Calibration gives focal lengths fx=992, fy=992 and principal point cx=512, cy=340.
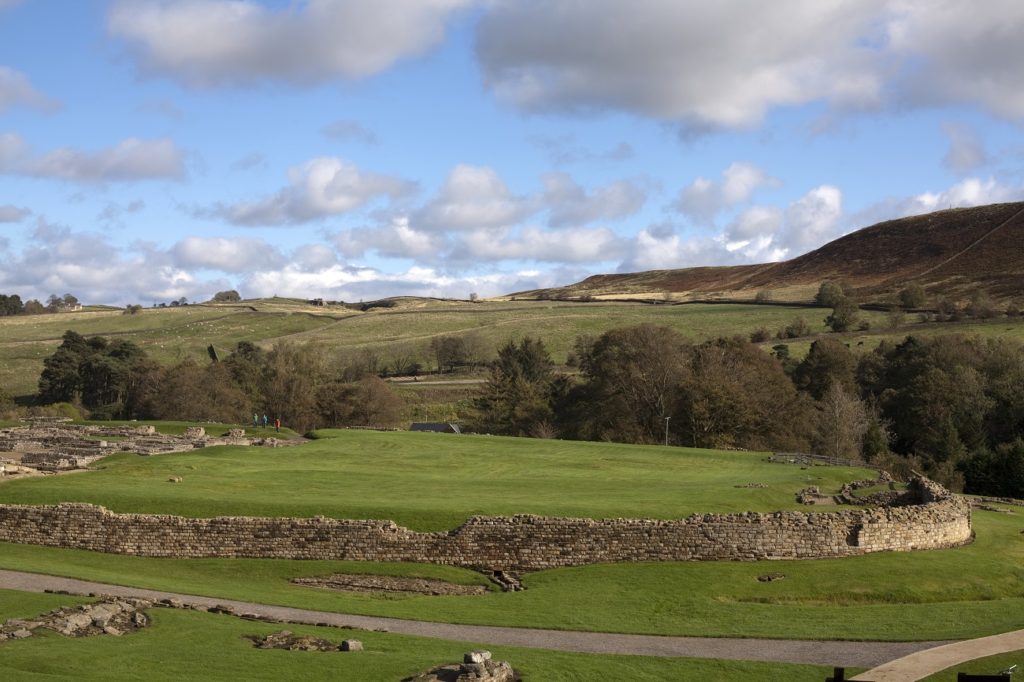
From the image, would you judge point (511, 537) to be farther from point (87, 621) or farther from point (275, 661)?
point (87, 621)

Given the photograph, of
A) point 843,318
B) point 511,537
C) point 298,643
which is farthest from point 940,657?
point 843,318

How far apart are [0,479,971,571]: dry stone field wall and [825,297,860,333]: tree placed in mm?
93259

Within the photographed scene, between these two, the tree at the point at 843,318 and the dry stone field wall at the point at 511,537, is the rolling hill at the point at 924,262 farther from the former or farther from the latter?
the dry stone field wall at the point at 511,537

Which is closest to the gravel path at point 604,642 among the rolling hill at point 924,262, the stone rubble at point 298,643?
the stone rubble at point 298,643

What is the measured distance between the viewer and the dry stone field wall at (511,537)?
31.4m

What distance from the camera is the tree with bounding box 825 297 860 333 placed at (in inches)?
4855

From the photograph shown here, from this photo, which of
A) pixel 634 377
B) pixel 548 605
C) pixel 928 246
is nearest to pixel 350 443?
pixel 634 377

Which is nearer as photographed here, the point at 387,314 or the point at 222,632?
the point at 222,632

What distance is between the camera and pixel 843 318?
124 meters

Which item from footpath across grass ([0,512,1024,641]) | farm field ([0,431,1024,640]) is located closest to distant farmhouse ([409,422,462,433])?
farm field ([0,431,1024,640])

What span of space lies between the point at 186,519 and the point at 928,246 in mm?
169112

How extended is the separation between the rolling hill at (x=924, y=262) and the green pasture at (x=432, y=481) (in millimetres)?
98447

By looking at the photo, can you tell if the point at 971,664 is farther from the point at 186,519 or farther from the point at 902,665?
the point at 186,519

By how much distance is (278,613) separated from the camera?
25.4 metres
